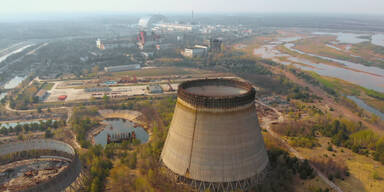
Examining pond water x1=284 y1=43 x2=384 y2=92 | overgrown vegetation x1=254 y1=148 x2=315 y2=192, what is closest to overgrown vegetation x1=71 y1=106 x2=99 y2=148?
overgrown vegetation x1=254 y1=148 x2=315 y2=192

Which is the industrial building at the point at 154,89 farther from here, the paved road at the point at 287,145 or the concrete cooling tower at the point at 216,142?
the concrete cooling tower at the point at 216,142

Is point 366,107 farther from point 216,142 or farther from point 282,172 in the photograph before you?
point 216,142

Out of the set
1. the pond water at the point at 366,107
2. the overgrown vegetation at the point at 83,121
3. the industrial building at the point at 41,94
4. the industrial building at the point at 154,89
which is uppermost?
the industrial building at the point at 154,89

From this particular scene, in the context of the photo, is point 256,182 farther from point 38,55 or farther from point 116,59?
point 38,55

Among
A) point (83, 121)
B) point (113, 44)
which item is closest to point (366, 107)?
point (83, 121)

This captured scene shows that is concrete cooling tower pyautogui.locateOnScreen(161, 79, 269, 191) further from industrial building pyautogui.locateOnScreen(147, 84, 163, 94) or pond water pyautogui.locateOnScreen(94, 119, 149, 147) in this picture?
industrial building pyautogui.locateOnScreen(147, 84, 163, 94)

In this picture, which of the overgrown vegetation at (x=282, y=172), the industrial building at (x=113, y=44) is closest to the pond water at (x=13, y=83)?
the industrial building at (x=113, y=44)
